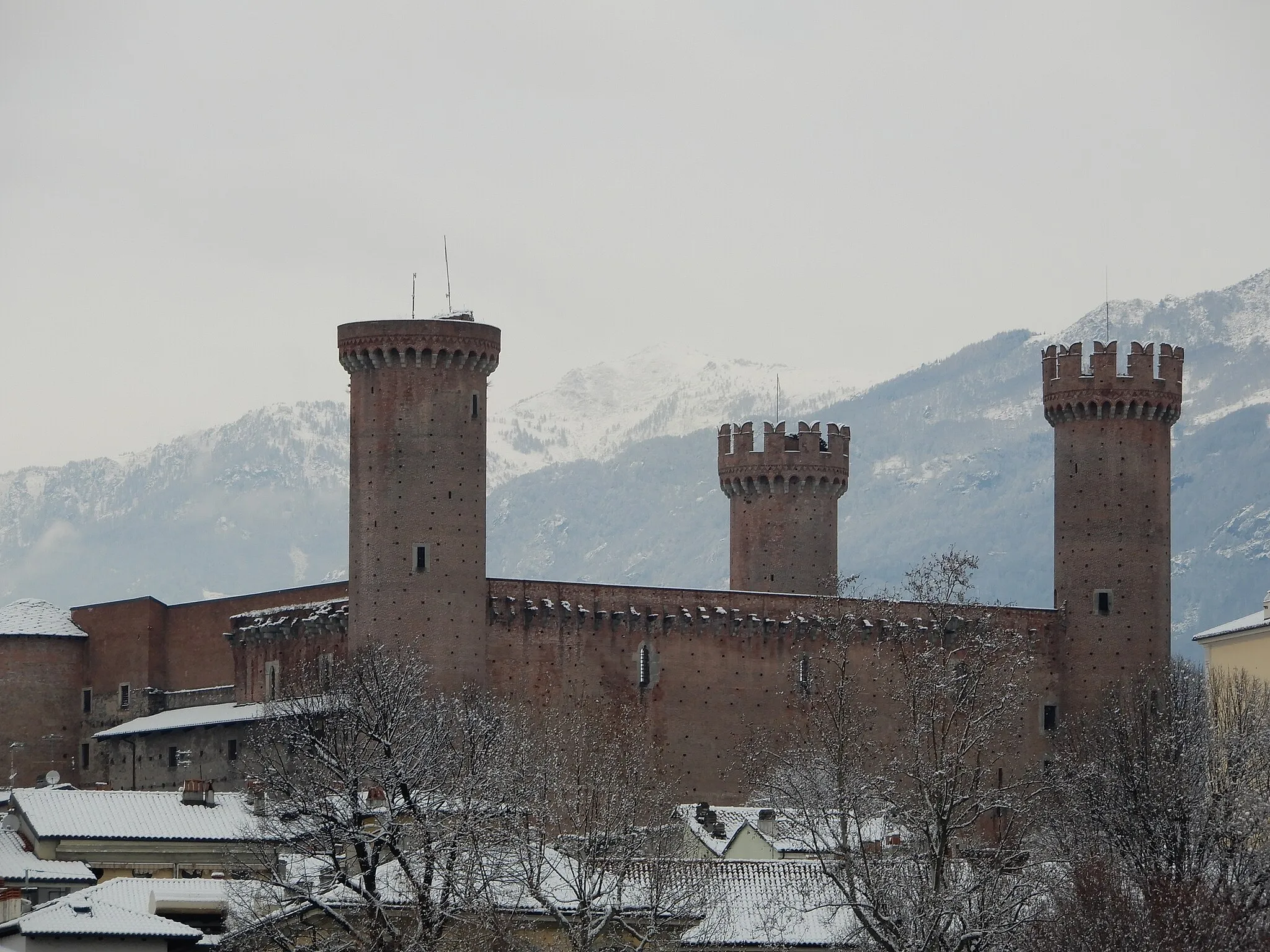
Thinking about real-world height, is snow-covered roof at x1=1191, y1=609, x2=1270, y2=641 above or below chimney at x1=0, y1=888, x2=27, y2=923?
above

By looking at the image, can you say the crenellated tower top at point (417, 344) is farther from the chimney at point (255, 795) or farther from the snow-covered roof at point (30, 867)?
the snow-covered roof at point (30, 867)

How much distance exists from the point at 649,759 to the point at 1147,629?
1728 cm

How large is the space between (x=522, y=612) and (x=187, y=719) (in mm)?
11651

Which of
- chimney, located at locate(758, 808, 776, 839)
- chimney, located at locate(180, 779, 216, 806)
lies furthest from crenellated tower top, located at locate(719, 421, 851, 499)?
chimney, located at locate(180, 779, 216, 806)

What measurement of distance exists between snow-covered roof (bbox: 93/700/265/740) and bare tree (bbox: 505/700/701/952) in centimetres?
1088

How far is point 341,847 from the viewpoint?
6303 centimetres

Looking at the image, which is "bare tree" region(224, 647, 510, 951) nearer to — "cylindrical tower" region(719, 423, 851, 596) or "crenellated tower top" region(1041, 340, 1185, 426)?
"cylindrical tower" region(719, 423, 851, 596)

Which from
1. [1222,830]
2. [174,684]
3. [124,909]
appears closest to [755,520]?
[174,684]

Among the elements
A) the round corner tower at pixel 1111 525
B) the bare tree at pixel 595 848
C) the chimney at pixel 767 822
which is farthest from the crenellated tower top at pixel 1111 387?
the bare tree at pixel 595 848

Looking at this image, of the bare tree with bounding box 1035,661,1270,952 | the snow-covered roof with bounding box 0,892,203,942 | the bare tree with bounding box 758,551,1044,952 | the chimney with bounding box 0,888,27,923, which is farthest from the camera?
the chimney with bounding box 0,888,27,923

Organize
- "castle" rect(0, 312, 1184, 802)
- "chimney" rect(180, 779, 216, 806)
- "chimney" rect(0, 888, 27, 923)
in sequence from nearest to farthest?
"chimney" rect(0, 888, 27, 923) < "chimney" rect(180, 779, 216, 806) < "castle" rect(0, 312, 1184, 802)

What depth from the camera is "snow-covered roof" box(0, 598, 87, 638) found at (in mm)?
Answer: 99375

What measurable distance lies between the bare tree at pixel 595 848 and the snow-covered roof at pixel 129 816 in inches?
298

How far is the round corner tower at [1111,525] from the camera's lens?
94.1m
